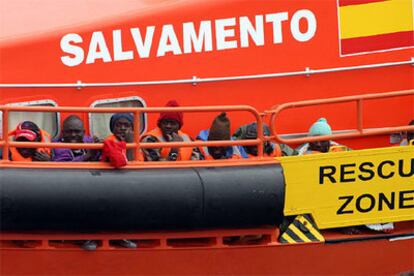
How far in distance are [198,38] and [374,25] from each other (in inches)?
45.0

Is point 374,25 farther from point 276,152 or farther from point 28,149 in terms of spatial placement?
point 28,149

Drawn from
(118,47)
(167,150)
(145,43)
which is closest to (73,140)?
(167,150)

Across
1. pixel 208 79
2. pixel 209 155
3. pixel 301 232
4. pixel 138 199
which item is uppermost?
pixel 208 79

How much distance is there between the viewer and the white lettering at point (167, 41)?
701 cm

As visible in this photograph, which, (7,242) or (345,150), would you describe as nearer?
(7,242)

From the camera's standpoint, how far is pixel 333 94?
7.20 metres

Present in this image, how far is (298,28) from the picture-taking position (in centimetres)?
715

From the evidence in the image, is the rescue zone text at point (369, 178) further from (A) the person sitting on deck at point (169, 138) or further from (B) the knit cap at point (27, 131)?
(B) the knit cap at point (27, 131)

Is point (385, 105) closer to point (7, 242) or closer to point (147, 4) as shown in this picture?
point (147, 4)

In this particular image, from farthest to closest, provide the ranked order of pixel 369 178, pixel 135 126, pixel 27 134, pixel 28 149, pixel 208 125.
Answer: pixel 208 125, pixel 369 178, pixel 28 149, pixel 27 134, pixel 135 126

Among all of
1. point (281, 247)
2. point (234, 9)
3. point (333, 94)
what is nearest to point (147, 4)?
point (234, 9)

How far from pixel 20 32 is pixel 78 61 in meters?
0.40

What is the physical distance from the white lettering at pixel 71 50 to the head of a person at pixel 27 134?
1.69 ft

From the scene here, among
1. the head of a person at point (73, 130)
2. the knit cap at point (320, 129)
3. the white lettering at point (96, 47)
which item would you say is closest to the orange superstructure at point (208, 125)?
the white lettering at point (96, 47)
